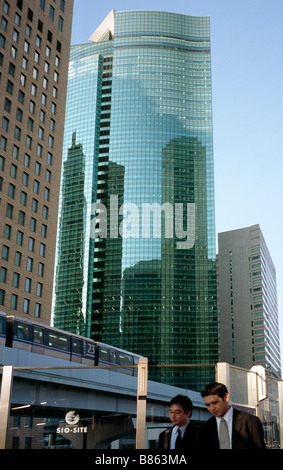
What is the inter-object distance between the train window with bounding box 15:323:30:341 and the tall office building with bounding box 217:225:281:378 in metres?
135

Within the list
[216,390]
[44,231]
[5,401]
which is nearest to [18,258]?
[44,231]

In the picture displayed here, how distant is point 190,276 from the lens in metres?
165

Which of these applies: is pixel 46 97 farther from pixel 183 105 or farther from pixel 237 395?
pixel 183 105

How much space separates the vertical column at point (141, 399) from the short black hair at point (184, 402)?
0.60 meters

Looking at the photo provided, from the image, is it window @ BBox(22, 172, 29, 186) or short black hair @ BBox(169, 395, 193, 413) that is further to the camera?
window @ BBox(22, 172, 29, 186)

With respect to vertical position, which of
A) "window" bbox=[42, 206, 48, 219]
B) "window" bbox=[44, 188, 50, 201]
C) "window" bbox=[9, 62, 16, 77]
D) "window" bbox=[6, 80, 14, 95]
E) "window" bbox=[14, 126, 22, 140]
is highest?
"window" bbox=[9, 62, 16, 77]

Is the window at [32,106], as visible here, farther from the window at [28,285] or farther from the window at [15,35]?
the window at [28,285]

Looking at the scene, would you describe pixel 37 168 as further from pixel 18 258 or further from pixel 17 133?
pixel 18 258

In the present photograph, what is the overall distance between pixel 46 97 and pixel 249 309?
11527 cm

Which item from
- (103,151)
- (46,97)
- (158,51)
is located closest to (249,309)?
(103,151)

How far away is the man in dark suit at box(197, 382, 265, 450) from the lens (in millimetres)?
7324

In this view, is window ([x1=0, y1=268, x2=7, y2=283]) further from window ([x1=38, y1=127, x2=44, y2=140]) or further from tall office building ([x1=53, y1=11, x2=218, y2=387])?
tall office building ([x1=53, y1=11, x2=218, y2=387])

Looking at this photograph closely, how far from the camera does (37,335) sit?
32.2m

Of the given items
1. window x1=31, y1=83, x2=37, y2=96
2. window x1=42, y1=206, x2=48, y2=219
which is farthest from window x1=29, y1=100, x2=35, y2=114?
window x1=42, y1=206, x2=48, y2=219
